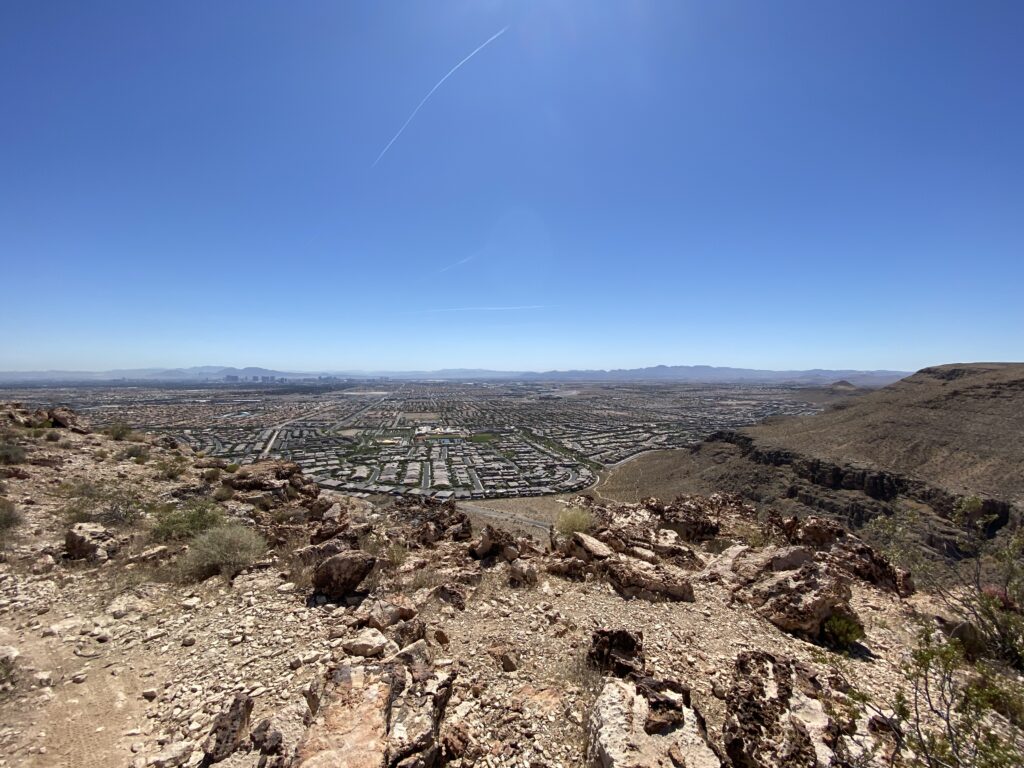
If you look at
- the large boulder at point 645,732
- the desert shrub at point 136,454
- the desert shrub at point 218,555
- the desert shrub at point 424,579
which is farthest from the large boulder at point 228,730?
the desert shrub at point 136,454

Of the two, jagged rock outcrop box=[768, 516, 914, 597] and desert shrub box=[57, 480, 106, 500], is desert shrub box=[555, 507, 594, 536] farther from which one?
desert shrub box=[57, 480, 106, 500]

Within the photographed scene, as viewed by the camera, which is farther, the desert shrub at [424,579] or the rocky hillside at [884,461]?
the rocky hillside at [884,461]

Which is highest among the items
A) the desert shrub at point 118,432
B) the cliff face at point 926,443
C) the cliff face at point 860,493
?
the desert shrub at point 118,432

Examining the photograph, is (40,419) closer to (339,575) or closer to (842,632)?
(339,575)

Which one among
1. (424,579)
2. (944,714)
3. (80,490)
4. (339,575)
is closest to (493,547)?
(424,579)

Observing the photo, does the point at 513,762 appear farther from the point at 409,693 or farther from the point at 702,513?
the point at 702,513

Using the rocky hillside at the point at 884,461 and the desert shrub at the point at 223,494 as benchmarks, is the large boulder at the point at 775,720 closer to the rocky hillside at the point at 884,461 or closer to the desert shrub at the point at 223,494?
the desert shrub at the point at 223,494

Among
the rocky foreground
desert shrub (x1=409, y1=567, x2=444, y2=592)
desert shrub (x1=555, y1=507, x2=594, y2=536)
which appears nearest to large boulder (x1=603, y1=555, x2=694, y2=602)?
the rocky foreground
